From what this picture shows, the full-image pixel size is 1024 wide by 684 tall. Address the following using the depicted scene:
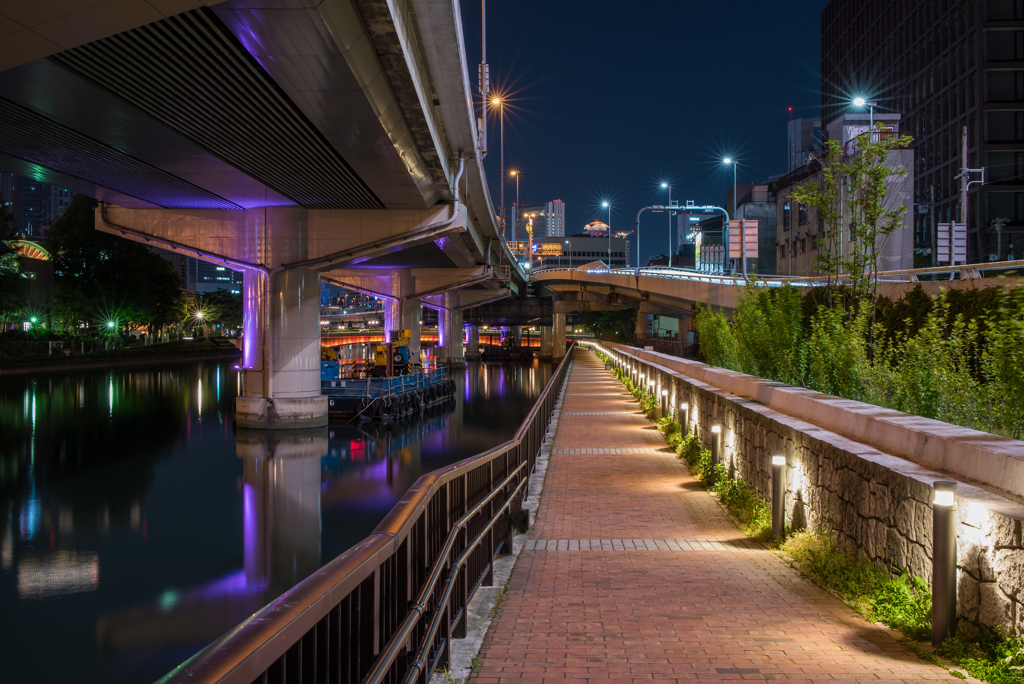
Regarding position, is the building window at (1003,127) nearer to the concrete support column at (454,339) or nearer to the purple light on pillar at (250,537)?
the concrete support column at (454,339)

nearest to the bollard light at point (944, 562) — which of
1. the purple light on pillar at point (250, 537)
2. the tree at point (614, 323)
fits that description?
the purple light on pillar at point (250, 537)

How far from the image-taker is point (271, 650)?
1.93 metres

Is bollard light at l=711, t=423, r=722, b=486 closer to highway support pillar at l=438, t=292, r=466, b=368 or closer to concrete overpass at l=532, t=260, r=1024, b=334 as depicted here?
concrete overpass at l=532, t=260, r=1024, b=334

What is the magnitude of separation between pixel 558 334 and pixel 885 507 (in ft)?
274

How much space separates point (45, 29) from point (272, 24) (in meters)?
3.48

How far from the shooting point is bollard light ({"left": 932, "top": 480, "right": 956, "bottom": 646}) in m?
4.30

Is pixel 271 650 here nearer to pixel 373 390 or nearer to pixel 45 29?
pixel 45 29

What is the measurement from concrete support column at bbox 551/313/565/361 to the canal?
5329 centimetres

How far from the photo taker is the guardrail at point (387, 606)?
6.26 feet

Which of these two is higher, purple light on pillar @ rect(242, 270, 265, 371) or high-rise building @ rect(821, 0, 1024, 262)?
high-rise building @ rect(821, 0, 1024, 262)

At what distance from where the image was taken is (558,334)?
292 ft

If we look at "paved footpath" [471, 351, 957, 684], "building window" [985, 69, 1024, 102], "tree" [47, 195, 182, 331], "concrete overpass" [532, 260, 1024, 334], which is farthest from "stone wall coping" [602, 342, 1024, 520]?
"tree" [47, 195, 182, 331]

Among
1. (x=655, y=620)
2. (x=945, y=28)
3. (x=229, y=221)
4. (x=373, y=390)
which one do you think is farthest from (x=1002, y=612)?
(x=945, y=28)

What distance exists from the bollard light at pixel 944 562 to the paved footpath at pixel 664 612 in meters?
0.27
